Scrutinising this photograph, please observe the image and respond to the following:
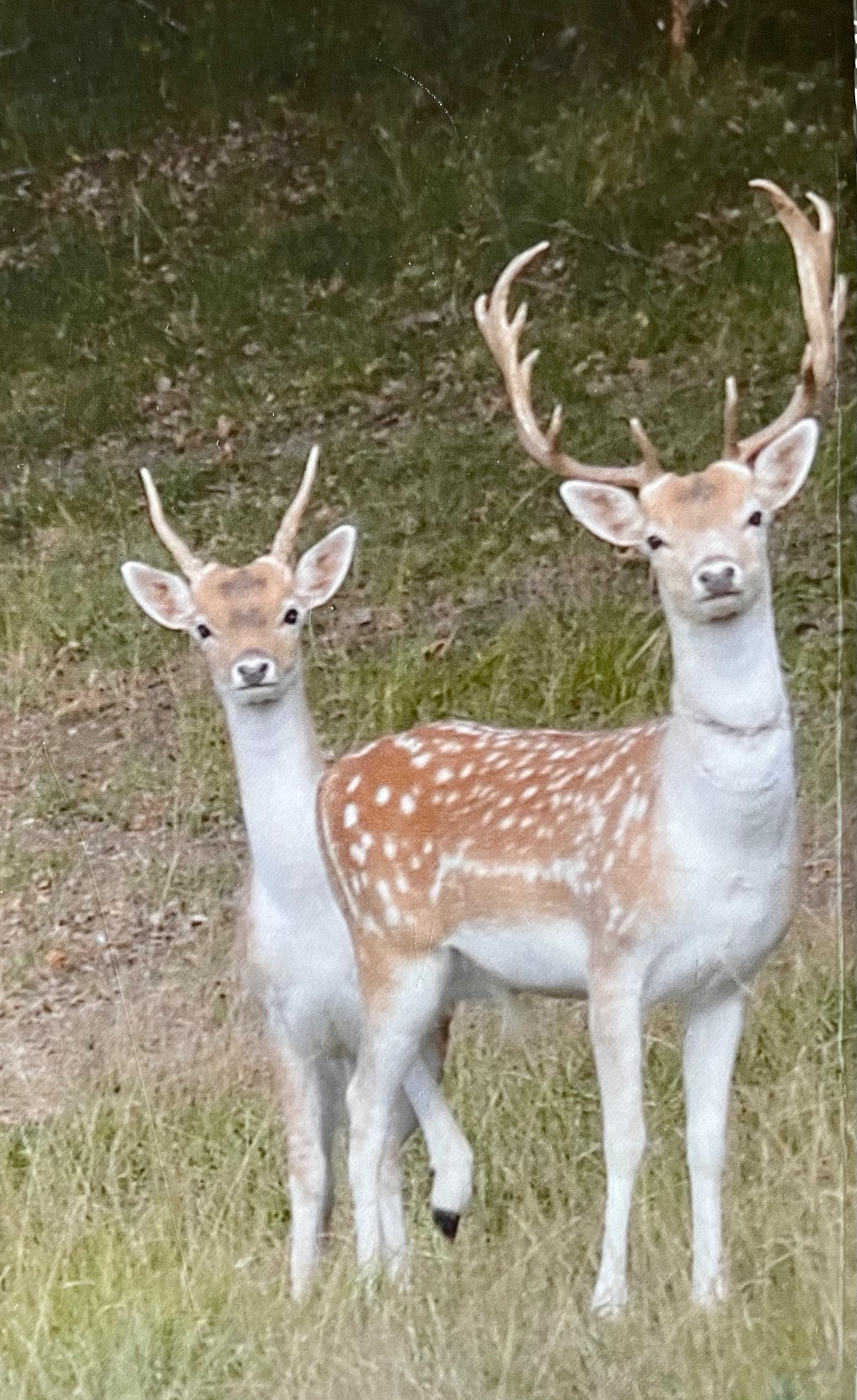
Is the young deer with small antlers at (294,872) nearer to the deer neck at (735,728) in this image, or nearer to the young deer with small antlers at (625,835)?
the young deer with small antlers at (625,835)

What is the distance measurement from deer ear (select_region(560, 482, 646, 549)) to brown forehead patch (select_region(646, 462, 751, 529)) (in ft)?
0.10

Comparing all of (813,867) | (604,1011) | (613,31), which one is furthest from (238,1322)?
(613,31)

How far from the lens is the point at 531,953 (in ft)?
13.2

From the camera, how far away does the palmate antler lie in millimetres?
3998

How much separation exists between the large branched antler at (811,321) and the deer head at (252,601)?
0.57 metres

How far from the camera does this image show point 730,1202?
4.09 meters

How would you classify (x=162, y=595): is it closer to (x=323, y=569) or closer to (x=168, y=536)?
(x=168, y=536)

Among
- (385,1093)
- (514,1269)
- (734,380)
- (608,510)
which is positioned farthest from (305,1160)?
(734,380)

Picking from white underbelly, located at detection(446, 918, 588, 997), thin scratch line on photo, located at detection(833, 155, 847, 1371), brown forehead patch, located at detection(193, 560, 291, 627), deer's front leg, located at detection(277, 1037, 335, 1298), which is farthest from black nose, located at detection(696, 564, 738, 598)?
deer's front leg, located at detection(277, 1037, 335, 1298)

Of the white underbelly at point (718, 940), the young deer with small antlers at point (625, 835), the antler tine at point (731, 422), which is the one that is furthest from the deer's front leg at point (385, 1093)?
Answer: the antler tine at point (731, 422)

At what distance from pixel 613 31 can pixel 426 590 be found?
811 millimetres

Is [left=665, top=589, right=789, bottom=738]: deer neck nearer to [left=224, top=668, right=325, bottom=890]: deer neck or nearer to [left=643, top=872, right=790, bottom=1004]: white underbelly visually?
[left=643, top=872, right=790, bottom=1004]: white underbelly

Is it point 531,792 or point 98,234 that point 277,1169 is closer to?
point 531,792

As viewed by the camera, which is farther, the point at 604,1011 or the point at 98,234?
the point at 98,234
